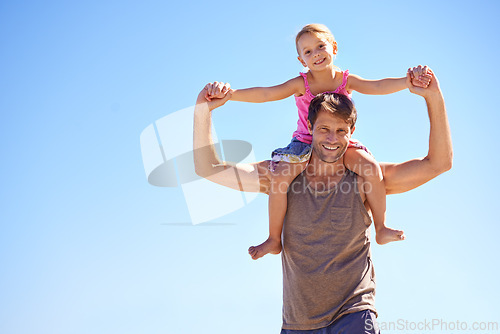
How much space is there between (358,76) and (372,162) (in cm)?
96

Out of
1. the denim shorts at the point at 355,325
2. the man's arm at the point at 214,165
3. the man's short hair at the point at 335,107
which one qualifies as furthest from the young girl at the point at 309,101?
the denim shorts at the point at 355,325

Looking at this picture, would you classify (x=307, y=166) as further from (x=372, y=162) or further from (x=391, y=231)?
(x=391, y=231)

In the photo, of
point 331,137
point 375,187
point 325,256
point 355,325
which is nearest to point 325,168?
point 331,137

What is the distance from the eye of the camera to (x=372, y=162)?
454cm

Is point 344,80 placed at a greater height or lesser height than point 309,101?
greater

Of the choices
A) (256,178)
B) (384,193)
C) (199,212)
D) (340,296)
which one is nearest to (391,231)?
(384,193)

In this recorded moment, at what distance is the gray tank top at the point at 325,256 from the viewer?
4.21 metres

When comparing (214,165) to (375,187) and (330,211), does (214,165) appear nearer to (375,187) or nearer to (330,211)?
(330,211)

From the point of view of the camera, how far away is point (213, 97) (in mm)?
4602

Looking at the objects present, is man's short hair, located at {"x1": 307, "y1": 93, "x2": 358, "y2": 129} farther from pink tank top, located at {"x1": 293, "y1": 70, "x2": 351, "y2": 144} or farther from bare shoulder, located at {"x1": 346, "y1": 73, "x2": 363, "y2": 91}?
bare shoulder, located at {"x1": 346, "y1": 73, "x2": 363, "y2": 91}

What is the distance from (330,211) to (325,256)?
374mm

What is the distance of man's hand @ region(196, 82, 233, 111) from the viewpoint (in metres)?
4.58

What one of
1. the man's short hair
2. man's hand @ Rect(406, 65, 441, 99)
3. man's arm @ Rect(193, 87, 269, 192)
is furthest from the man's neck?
man's hand @ Rect(406, 65, 441, 99)

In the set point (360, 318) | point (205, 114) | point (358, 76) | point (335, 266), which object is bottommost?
point (360, 318)
